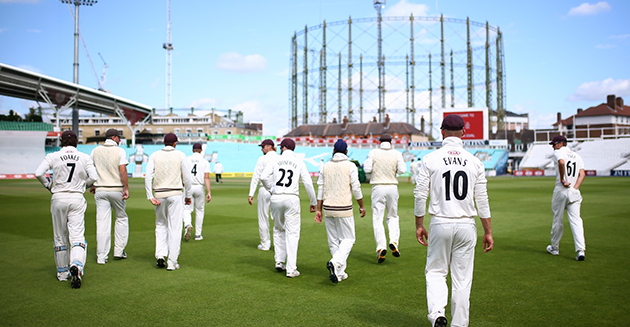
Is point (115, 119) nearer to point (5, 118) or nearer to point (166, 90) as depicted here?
point (166, 90)

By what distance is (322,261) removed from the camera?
27.2 ft

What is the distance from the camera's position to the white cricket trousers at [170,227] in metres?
7.67

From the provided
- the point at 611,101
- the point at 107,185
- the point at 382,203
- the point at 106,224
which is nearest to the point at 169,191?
the point at 107,185

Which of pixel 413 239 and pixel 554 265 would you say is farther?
pixel 413 239

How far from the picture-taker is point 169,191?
7.75 m

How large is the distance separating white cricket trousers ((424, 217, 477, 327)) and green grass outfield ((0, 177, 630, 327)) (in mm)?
599

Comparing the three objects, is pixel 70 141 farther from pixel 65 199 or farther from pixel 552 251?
pixel 552 251

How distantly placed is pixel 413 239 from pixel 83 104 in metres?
50.6

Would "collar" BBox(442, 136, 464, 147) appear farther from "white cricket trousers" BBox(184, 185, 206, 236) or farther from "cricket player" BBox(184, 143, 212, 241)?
"white cricket trousers" BBox(184, 185, 206, 236)

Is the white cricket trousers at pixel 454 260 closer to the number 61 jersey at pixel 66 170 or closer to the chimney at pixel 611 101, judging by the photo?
the number 61 jersey at pixel 66 170

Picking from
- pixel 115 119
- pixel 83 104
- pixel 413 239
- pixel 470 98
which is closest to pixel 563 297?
pixel 413 239

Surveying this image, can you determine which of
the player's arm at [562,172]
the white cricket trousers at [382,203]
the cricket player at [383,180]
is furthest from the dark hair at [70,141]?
the player's arm at [562,172]

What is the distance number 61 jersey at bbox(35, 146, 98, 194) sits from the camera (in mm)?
6871

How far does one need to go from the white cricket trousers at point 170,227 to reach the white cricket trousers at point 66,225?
1.17 metres
